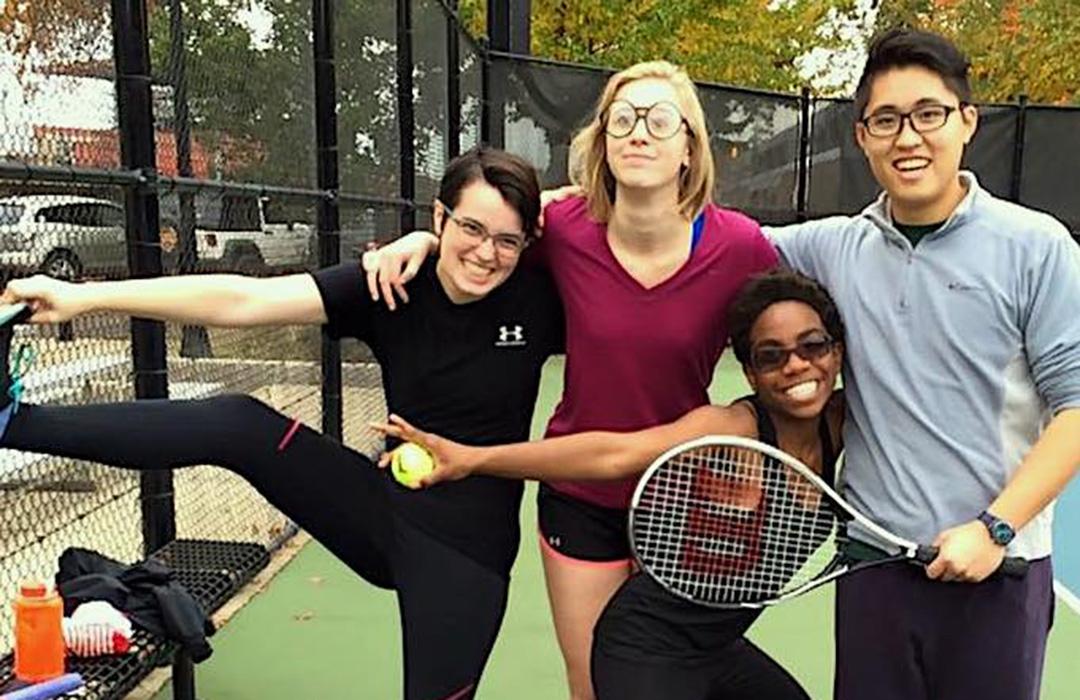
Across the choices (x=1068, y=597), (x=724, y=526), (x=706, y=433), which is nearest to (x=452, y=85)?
(x=1068, y=597)

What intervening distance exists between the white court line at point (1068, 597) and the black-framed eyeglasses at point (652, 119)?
10.6ft

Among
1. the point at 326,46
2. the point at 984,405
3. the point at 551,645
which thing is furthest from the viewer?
the point at 326,46

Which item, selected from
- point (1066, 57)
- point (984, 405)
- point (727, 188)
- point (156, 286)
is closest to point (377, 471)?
point (156, 286)

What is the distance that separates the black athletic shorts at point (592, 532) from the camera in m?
2.84

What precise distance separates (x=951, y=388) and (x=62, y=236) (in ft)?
9.07

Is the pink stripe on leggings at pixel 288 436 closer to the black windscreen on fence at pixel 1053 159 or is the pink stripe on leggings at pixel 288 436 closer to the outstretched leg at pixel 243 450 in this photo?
the outstretched leg at pixel 243 450

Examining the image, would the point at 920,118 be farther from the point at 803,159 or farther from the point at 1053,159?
the point at 1053,159

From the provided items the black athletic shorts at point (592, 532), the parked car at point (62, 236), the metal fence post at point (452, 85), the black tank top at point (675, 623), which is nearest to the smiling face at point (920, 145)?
the black tank top at point (675, 623)

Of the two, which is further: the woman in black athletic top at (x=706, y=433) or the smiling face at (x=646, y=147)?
the smiling face at (x=646, y=147)

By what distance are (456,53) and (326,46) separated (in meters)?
3.26

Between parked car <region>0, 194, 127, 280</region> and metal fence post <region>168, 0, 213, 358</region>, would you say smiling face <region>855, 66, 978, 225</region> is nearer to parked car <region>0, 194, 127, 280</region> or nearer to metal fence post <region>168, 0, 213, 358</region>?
parked car <region>0, 194, 127, 280</region>

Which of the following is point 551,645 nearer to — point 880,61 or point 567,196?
point 567,196

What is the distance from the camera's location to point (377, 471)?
279 centimetres

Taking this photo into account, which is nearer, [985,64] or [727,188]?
[727,188]
